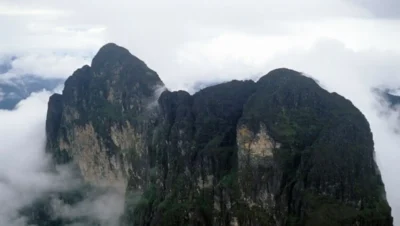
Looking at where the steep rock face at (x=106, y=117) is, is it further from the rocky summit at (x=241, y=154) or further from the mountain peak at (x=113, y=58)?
the rocky summit at (x=241, y=154)

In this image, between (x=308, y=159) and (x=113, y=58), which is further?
(x=113, y=58)

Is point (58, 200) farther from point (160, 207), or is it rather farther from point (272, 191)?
point (272, 191)

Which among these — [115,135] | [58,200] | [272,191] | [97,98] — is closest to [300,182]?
[272,191]

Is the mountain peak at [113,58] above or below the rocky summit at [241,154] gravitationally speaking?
above

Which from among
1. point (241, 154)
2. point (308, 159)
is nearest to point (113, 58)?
point (241, 154)

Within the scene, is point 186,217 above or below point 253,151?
below

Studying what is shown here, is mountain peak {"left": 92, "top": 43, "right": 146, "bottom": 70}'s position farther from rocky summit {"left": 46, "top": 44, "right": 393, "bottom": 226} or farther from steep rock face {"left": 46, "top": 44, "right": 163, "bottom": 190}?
rocky summit {"left": 46, "top": 44, "right": 393, "bottom": 226}

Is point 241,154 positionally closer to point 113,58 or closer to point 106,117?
point 106,117

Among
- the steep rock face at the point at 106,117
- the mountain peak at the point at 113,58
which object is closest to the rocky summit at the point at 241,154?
the steep rock face at the point at 106,117
